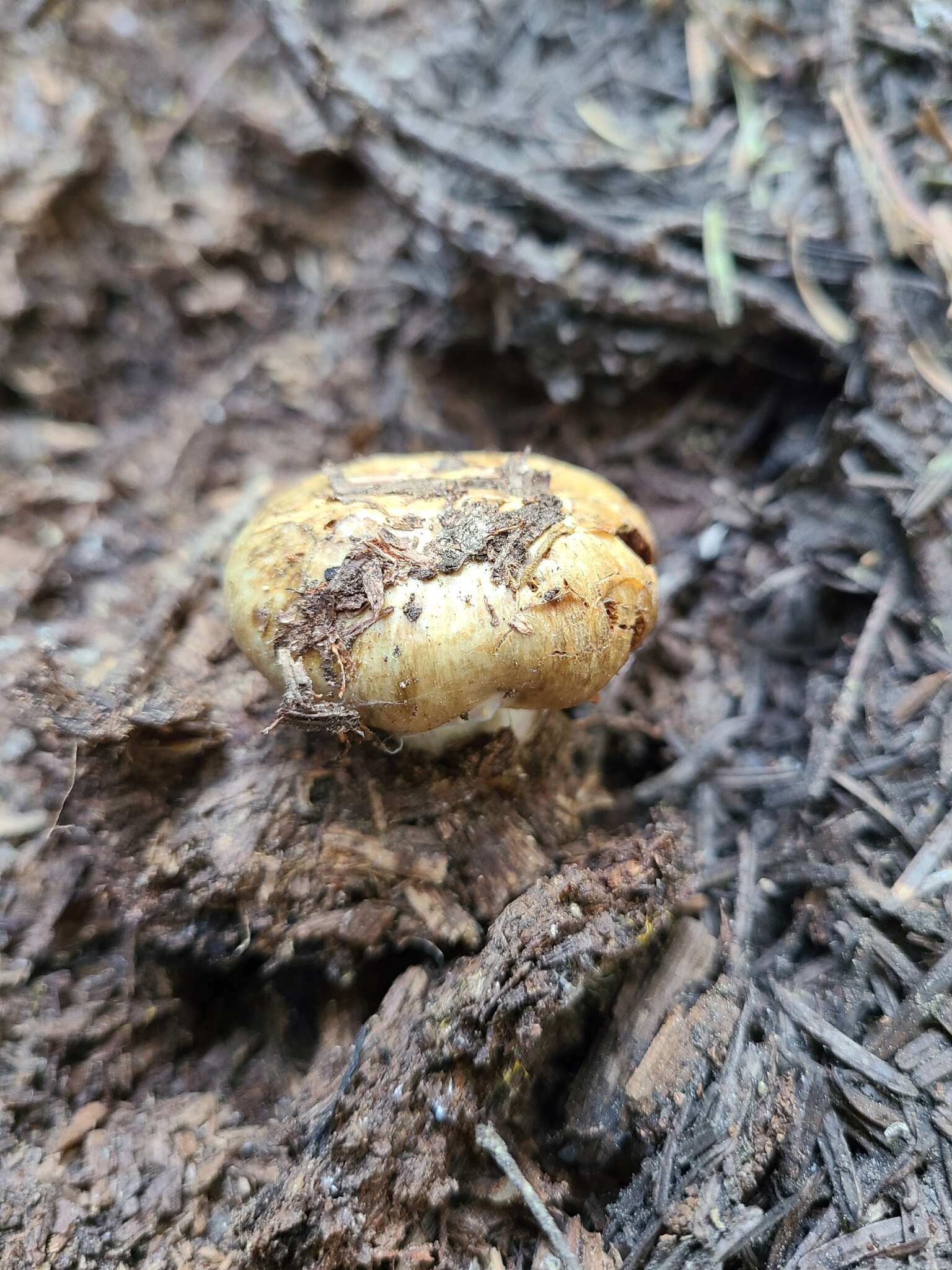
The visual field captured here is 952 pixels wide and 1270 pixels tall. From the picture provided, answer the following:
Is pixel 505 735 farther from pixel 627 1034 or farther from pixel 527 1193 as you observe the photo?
pixel 527 1193

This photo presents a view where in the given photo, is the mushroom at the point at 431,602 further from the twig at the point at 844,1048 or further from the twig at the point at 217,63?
the twig at the point at 217,63

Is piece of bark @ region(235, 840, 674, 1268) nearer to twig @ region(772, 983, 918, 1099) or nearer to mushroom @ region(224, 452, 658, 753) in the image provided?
twig @ region(772, 983, 918, 1099)

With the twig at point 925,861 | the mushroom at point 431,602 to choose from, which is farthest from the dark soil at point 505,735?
the mushroom at point 431,602

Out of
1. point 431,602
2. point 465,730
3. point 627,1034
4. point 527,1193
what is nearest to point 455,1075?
point 527,1193

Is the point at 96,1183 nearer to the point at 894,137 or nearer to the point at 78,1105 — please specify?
the point at 78,1105

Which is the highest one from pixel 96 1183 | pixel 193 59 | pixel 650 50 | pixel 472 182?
pixel 650 50

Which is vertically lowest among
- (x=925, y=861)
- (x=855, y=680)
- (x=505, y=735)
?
(x=505, y=735)

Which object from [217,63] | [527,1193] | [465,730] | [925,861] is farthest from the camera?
[217,63]

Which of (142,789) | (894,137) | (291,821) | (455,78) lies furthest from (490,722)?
(455,78)
